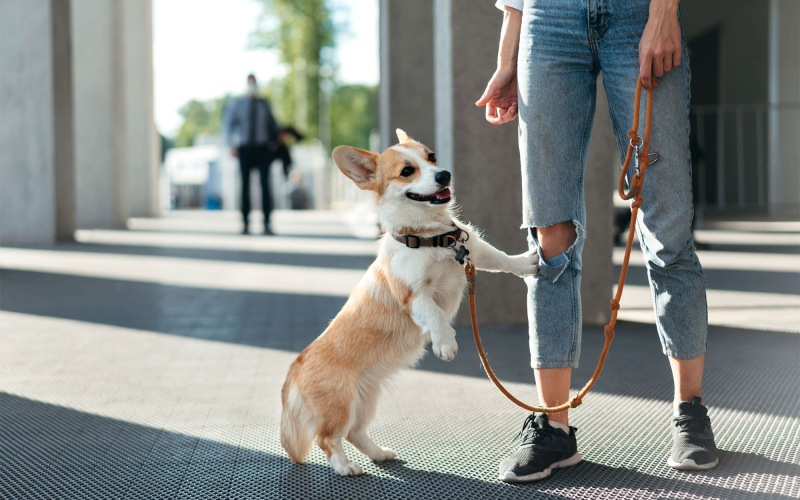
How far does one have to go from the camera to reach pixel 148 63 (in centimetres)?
1905

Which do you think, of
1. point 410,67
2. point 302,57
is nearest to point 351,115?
point 302,57

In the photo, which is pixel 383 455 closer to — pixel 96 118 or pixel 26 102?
pixel 26 102

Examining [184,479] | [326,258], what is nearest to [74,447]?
[184,479]

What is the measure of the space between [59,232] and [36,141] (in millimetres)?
1306

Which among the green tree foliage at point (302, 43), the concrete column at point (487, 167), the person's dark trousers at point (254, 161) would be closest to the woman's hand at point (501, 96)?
the concrete column at point (487, 167)

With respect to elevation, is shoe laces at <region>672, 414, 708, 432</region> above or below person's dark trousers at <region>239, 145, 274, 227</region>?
below

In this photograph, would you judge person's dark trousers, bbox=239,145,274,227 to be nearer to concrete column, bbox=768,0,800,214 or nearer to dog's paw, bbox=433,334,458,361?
concrete column, bbox=768,0,800,214

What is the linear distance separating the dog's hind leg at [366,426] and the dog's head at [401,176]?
0.57m

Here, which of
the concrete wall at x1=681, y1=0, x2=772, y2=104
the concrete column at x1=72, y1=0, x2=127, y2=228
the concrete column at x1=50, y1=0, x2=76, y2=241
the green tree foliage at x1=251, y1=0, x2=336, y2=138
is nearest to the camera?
the concrete column at x1=50, y1=0, x2=76, y2=241

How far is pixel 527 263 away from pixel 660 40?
740 mm

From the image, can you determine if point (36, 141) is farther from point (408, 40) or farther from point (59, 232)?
point (408, 40)

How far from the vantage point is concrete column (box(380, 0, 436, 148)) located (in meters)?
10.3

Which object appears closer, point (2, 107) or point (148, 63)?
point (2, 107)

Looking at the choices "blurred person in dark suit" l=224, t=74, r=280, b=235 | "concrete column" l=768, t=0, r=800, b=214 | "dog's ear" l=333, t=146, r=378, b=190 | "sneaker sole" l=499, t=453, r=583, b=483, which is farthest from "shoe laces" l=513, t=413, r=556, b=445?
"concrete column" l=768, t=0, r=800, b=214
